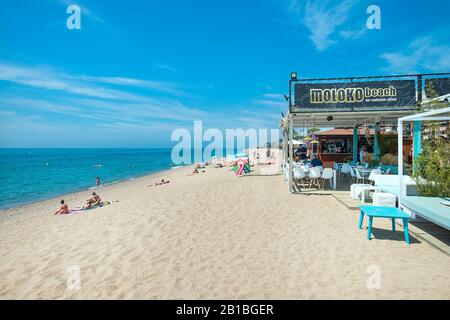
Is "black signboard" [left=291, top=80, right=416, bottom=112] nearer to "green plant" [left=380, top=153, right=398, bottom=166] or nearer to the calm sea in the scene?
"green plant" [left=380, top=153, right=398, bottom=166]

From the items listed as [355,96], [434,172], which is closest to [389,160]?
[355,96]

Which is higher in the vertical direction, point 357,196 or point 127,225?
point 357,196

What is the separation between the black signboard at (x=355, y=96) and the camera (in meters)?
8.15

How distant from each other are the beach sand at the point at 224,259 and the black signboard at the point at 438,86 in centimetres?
526

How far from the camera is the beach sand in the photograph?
122 inches

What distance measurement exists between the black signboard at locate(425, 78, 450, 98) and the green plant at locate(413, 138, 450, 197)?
253 centimetres

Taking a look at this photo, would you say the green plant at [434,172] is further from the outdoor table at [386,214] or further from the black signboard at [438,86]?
the black signboard at [438,86]

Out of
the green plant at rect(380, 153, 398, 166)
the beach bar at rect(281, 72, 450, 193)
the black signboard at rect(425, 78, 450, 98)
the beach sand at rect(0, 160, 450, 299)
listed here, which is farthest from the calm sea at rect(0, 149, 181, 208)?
the black signboard at rect(425, 78, 450, 98)

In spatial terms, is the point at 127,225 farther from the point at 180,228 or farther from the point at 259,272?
the point at 259,272

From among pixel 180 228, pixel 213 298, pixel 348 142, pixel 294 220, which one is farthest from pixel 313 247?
pixel 348 142
